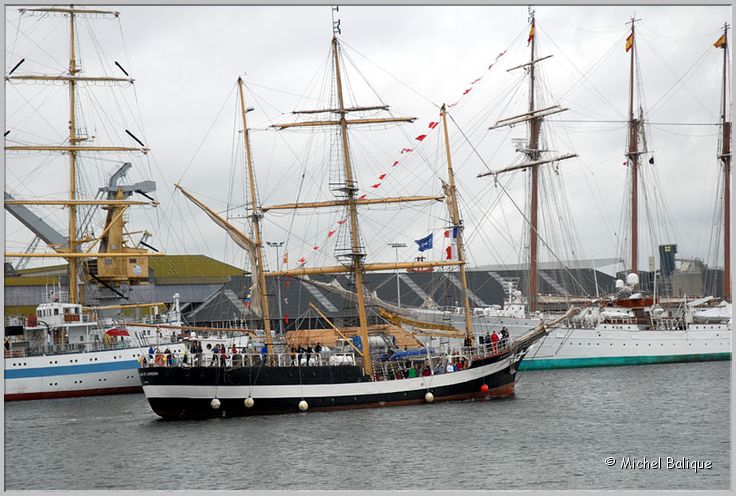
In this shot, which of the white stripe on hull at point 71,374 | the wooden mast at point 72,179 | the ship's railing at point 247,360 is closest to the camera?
the ship's railing at point 247,360

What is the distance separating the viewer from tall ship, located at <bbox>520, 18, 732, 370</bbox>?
238 ft

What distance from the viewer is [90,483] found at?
3228 centimetres

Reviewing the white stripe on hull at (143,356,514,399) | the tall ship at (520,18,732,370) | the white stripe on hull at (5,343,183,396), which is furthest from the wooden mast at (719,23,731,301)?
the white stripe on hull at (5,343,183,396)

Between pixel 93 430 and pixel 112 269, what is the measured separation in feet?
109

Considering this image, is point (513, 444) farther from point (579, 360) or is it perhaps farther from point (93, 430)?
point (579, 360)

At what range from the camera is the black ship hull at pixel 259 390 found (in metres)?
45.9

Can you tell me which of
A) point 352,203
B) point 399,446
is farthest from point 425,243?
point 399,446

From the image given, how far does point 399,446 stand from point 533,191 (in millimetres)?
40925

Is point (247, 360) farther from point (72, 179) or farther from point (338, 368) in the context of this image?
point (72, 179)

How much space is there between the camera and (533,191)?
2950 inches

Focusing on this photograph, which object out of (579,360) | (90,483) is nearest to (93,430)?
(90,483)

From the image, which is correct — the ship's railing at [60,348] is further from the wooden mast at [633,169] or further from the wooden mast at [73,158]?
the wooden mast at [633,169]

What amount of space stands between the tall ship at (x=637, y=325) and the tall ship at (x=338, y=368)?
19718mm

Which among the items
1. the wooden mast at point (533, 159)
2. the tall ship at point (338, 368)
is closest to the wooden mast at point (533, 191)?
Answer: the wooden mast at point (533, 159)
